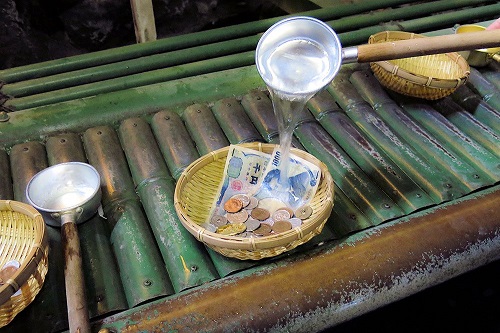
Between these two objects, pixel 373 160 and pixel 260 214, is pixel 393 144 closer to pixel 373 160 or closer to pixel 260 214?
pixel 373 160

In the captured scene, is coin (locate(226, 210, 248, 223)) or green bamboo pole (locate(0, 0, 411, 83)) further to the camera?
green bamboo pole (locate(0, 0, 411, 83))

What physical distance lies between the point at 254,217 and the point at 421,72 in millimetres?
1672

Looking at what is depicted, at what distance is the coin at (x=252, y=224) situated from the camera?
81.1 inches

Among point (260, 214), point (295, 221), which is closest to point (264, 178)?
point (260, 214)

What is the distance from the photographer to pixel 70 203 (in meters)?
2.17

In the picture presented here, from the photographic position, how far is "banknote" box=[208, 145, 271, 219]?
7.39 feet

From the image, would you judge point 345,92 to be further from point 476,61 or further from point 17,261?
point 17,261

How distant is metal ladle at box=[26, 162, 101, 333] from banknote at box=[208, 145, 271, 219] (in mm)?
580

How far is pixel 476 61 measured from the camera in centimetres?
321

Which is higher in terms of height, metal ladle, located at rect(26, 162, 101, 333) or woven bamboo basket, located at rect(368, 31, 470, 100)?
woven bamboo basket, located at rect(368, 31, 470, 100)

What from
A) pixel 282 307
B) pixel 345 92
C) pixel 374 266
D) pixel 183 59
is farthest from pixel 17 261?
pixel 345 92

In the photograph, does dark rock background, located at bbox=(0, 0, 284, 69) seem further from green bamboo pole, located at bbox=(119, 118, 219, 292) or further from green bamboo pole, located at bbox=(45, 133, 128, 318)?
green bamboo pole, located at bbox=(45, 133, 128, 318)

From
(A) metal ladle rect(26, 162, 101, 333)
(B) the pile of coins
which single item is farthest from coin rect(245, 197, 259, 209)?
(A) metal ladle rect(26, 162, 101, 333)

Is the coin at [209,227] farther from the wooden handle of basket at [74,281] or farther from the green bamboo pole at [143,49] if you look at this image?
the green bamboo pole at [143,49]
